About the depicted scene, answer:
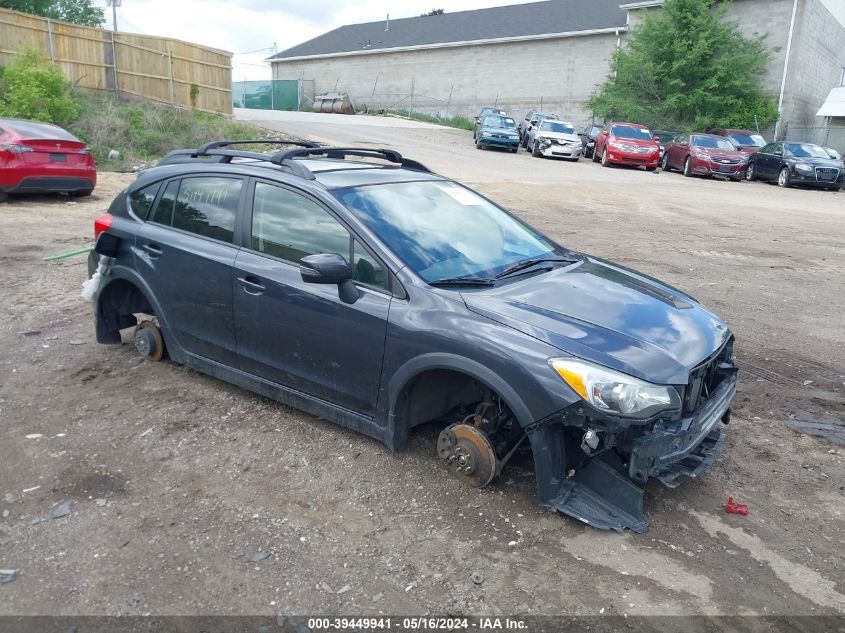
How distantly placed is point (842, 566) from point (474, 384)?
6.21 ft

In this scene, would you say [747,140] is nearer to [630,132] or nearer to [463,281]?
[630,132]

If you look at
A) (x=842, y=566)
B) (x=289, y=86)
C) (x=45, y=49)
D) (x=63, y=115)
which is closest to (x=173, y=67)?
(x=45, y=49)

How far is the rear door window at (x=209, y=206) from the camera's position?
184 inches

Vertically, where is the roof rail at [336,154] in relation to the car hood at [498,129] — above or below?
below

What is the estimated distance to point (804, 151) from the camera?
2284cm

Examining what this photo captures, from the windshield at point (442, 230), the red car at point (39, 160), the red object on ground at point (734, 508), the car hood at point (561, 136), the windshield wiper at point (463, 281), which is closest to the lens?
the red object on ground at point (734, 508)

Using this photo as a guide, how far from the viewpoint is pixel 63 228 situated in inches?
423

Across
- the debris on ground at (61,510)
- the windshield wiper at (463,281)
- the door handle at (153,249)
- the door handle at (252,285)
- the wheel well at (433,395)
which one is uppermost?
the windshield wiper at (463,281)

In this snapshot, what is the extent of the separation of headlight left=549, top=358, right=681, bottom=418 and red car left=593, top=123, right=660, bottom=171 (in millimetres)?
23305

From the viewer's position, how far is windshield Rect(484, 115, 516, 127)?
1136 inches

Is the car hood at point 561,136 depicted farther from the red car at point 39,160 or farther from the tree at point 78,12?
the tree at point 78,12

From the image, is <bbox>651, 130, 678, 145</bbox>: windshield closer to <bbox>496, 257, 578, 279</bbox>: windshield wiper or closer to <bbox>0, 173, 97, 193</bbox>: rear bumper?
<bbox>0, 173, 97, 193</bbox>: rear bumper

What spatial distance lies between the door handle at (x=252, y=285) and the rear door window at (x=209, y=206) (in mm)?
343

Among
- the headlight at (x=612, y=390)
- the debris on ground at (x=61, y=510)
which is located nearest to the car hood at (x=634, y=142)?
the headlight at (x=612, y=390)
